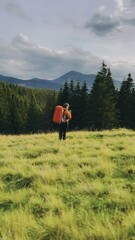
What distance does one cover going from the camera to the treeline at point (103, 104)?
2122 inches

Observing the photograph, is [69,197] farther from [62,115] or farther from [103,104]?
[103,104]

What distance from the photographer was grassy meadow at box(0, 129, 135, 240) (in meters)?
6.17

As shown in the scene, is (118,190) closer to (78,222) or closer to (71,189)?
(71,189)

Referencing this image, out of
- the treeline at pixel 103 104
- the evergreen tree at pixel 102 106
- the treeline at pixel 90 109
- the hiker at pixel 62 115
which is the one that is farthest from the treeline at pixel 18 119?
the hiker at pixel 62 115

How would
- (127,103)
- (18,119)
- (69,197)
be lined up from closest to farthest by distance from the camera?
(69,197) → (127,103) → (18,119)

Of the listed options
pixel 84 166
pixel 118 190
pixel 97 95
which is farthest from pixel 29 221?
pixel 97 95

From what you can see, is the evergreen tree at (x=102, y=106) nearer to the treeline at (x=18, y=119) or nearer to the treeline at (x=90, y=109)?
the treeline at (x=90, y=109)

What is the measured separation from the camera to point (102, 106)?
54.1 meters

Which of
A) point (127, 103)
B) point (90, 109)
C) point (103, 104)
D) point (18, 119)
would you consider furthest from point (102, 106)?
point (18, 119)

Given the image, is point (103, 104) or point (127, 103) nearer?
point (103, 104)

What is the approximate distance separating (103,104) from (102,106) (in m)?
0.34

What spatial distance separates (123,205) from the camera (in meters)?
7.52

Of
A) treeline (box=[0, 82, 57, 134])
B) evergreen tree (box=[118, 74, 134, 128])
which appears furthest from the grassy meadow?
treeline (box=[0, 82, 57, 134])

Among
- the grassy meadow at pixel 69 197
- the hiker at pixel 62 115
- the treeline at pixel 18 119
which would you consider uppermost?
the hiker at pixel 62 115
